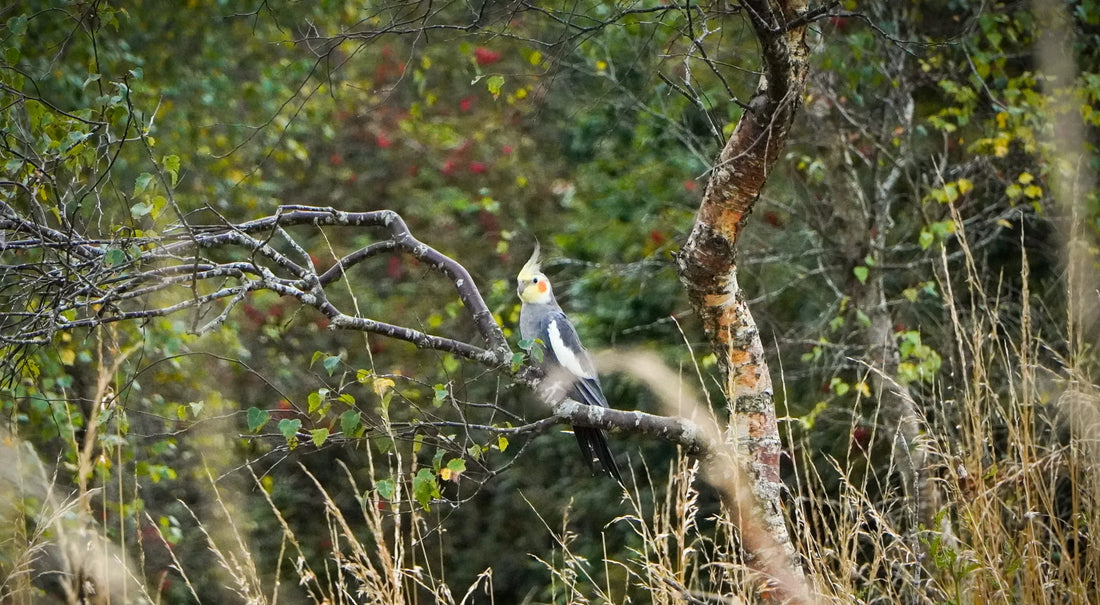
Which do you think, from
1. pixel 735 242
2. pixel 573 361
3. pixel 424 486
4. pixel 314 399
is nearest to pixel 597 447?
pixel 573 361

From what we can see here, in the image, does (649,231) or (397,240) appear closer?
(397,240)

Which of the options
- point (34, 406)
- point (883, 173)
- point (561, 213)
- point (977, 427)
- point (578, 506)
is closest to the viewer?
point (977, 427)

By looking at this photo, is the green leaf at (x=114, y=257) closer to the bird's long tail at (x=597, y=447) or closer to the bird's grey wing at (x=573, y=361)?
the bird's long tail at (x=597, y=447)

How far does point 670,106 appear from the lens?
188 inches

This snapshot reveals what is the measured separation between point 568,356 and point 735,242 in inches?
51.7

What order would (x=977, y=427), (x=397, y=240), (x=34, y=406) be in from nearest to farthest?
(x=977, y=427), (x=397, y=240), (x=34, y=406)

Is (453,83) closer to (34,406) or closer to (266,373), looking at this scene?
(266,373)

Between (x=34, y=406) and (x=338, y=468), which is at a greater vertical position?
(x=34, y=406)

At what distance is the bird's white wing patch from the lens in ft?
11.2

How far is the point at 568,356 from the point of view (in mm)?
3461

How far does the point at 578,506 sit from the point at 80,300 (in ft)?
11.7

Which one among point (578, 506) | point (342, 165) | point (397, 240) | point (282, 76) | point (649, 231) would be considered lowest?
point (578, 506)

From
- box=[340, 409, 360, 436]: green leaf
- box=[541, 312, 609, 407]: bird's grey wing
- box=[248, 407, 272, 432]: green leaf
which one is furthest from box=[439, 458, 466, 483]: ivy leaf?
box=[541, 312, 609, 407]: bird's grey wing

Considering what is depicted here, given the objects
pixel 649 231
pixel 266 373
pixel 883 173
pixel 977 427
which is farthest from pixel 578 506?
pixel 977 427
